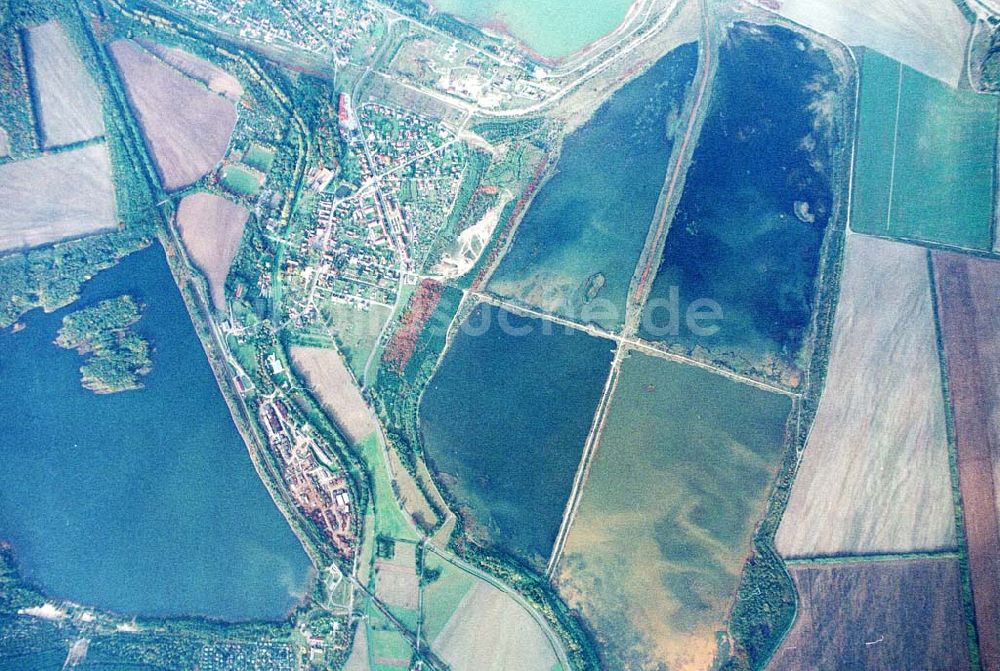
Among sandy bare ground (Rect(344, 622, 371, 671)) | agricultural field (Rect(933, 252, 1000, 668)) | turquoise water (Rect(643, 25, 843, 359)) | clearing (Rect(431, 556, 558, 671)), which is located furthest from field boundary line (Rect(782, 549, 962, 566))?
sandy bare ground (Rect(344, 622, 371, 671))

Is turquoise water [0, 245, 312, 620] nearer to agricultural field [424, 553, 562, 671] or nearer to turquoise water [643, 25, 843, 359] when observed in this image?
agricultural field [424, 553, 562, 671]

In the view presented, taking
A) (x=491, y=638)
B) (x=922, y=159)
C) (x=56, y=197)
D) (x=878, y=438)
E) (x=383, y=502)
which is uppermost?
(x=922, y=159)

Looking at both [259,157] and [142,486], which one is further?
[259,157]

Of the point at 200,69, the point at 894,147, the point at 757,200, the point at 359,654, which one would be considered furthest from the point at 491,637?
the point at 200,69

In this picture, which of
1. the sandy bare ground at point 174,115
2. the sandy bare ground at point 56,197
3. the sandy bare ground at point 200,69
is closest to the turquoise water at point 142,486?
the sandy bare ground at point 56,197

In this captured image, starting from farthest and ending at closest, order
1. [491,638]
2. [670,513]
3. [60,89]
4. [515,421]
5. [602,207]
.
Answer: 1. [60,89]
2. [602,207]
3. [515,421]
4. [491,638]
5. [670,513]

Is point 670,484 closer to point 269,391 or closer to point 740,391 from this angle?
point 740,391

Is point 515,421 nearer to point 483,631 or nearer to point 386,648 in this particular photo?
point 483,631
